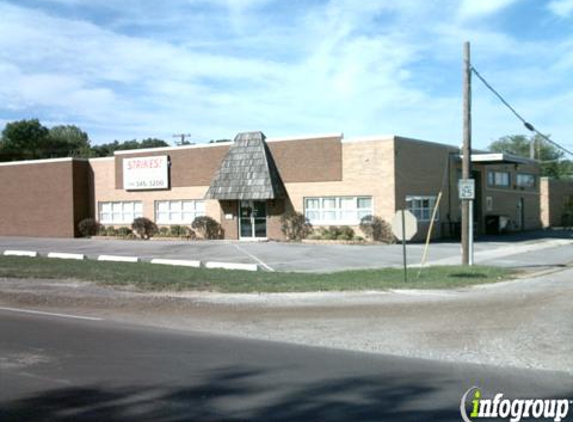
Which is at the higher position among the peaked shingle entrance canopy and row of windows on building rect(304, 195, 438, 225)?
the peaked shingle entrance canopy

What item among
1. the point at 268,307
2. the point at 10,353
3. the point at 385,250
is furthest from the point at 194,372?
the point at 385,250

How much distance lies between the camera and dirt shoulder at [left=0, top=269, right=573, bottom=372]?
9031 millimetres

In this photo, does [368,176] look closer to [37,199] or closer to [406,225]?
[406,225]

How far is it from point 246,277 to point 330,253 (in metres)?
9.54

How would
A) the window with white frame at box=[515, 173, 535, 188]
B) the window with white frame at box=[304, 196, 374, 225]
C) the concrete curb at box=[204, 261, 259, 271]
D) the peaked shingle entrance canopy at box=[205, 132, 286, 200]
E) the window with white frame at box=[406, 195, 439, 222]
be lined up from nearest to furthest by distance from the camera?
1. the concrete curb at box=[204, 261, 259, 271]
2. the window with white frame at box=[304, 196, 374, 225]
3. the window with white frame at box=[406, 195, 439, 222]
4. the peaked shingle entrance canopy at box=[205, 132, 286, 200]
5. the window with white frame at box=[515, 173, 535, 188]

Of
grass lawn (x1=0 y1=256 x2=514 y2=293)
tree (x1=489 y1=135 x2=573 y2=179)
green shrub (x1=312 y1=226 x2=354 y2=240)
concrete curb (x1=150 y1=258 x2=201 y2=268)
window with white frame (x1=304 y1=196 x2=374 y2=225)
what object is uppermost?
tree (x1=489 y1=135 x2=573 y2=179)

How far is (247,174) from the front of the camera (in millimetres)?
35688

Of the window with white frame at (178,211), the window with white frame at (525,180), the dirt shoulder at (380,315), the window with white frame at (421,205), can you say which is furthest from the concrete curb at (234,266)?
the window with white frame at (525,180)

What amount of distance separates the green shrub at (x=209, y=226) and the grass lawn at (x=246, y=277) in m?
15.7

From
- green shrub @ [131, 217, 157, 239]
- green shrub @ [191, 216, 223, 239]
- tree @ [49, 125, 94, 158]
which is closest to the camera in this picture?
green shrub @ [191, 216, 223, 239]

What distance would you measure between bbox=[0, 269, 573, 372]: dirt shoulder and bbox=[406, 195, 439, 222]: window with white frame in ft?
53.3

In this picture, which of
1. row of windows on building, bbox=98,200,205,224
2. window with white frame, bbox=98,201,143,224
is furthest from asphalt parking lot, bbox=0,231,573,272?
window with white frame, bbox=98,201,143,224

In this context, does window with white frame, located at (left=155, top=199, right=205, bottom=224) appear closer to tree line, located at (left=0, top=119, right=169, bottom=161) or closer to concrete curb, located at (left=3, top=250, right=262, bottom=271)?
concrete curb, located at (left=3, top=250, right=262, bottom=271)

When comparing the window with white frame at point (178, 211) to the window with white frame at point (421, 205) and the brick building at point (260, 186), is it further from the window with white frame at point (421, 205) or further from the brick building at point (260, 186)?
the window with white frame at point (421, 205)
